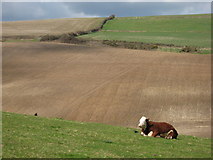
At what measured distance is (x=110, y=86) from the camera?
145 ft

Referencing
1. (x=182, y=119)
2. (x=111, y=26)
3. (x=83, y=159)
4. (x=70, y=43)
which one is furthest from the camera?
(x=111, y=26)

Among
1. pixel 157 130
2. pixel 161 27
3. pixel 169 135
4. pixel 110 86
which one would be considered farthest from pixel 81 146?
pixel 161 27

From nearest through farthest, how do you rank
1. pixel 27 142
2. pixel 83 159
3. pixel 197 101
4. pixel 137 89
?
pixel 83 159, pixel 27 142, pixel 197 101, pixel 137 89

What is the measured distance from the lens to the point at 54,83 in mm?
47375

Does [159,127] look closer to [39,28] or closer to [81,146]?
[81,146]

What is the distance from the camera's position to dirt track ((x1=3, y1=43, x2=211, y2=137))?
36031 mm

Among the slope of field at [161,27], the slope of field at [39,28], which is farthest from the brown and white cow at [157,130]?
the slope of field at [161,27]

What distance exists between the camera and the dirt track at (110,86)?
36.0m

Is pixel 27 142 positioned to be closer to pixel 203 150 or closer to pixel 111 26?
pixel 203 150

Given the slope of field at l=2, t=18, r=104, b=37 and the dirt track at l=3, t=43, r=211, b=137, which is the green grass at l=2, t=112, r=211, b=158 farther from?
the slope of field at l=2, t=18, r=104, b=37

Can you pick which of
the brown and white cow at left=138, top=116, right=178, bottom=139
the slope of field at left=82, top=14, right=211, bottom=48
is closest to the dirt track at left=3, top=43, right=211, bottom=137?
the brown and white cow at left=138, top=116, right=178, bottom=139

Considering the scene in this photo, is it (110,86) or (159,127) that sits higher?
(110,86)

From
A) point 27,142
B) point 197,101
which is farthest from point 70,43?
point 27,142

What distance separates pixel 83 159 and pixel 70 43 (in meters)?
65.1
